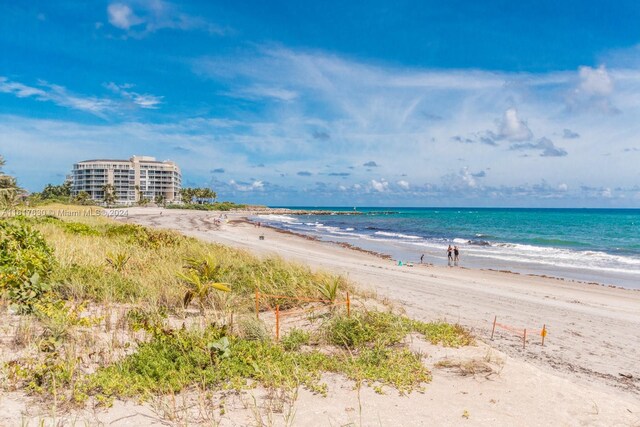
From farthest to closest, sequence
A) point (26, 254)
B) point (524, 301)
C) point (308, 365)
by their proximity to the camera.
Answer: point (524, 301) → point (26, 254) → point (308, 365)

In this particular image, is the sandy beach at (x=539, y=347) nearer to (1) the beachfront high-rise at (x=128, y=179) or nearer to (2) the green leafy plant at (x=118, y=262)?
(2) the green leafy plant at (x=118, y=262)

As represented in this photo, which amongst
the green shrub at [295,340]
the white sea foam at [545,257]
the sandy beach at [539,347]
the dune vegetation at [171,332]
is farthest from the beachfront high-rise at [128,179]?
the green shrub at [295,340]

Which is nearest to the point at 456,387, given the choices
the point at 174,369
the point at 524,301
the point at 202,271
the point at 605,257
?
the point at 174,369

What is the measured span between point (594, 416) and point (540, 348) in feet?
12.6

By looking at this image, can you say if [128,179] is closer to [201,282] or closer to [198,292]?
[201,282]

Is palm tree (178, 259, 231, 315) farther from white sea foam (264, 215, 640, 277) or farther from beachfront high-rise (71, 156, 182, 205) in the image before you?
beachfront high-rise (71, 156, 182, 205)

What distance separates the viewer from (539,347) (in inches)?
345

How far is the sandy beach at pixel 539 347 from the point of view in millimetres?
5125

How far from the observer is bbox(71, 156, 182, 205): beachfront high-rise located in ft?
530

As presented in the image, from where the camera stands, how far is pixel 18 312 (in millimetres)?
7289

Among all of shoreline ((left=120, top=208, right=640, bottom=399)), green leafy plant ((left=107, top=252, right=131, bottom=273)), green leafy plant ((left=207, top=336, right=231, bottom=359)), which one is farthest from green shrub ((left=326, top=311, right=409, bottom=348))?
green leafy plant ((left=107, top=252, right=131, bottom=273))

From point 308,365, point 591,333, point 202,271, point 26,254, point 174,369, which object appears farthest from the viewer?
point 591,333

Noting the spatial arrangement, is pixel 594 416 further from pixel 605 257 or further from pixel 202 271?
pixel 605 257

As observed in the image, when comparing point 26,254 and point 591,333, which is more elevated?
point 26,254
